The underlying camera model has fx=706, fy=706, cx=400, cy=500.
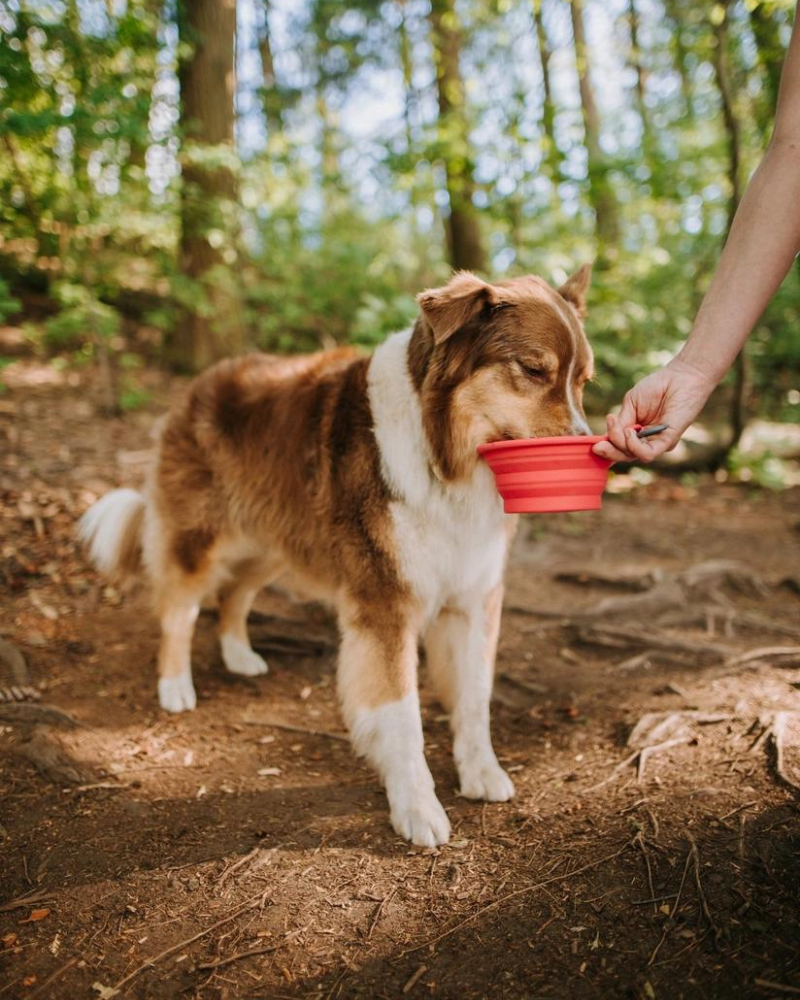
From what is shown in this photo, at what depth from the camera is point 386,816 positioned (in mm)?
2754

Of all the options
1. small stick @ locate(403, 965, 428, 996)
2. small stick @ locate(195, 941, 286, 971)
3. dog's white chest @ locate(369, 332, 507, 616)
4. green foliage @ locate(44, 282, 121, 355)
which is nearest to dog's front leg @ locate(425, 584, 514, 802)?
dog's white chest @ locate(369, 332, 507, 616)

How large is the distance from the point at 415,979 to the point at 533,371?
2.01 meters

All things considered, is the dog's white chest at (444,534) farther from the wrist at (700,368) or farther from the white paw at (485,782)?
the wrist at (700,368)

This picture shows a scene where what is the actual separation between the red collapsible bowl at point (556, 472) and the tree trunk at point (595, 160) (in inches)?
234

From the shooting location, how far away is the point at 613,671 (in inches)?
156

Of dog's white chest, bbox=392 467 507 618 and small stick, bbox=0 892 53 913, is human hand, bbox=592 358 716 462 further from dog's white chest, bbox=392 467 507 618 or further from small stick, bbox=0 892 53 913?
small stick, bbox=0 892 53 913

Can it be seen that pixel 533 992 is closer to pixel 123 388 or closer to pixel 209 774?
pixel 209 774

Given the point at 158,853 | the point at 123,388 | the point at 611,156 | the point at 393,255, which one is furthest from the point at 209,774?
the point at 393,255

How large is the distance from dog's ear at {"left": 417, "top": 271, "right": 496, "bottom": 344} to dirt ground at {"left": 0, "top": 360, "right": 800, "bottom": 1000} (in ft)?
6.15

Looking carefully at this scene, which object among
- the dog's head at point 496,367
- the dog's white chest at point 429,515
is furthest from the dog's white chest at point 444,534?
the dog's head at point 496,367

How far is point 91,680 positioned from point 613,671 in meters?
2.89

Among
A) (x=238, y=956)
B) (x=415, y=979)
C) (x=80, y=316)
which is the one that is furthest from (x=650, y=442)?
(x=80, y=316)

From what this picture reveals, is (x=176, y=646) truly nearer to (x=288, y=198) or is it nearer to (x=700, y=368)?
(x=700, y=368)

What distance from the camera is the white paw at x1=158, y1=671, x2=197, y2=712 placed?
12.2 feet
